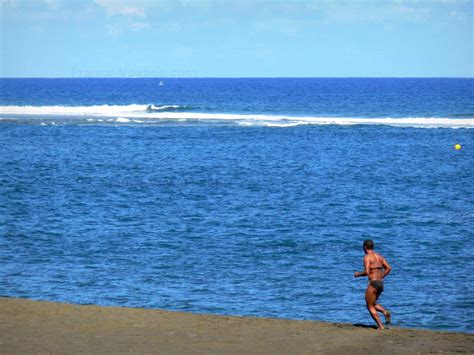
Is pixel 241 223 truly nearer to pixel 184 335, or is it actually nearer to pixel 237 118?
pixel 184 335

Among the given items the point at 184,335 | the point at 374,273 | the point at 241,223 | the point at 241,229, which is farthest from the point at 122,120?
the point at 374,273

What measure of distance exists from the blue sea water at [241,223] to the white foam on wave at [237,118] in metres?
14.2

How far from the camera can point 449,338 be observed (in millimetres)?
12945

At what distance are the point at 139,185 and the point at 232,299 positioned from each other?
19.8m

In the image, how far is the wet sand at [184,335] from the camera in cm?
1212

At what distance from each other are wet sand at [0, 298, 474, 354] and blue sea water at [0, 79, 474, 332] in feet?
10.6

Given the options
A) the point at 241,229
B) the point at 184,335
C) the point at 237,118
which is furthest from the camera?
the point at 237,118

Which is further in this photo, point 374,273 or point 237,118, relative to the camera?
point 237,118

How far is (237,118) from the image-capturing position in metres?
82.5

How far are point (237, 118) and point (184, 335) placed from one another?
70098 millimetres

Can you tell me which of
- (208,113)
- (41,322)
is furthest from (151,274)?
(208,113)

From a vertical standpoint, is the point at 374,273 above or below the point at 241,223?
above

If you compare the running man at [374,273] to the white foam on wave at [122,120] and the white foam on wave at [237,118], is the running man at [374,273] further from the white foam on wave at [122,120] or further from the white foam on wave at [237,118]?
the white foam on wave at [122,120]

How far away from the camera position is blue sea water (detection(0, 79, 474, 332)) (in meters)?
18.7
